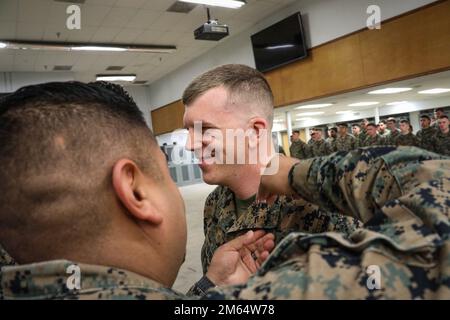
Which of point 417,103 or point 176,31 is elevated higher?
point 176,31

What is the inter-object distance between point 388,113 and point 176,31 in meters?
10.5

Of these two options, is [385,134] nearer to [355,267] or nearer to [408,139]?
[408,139]

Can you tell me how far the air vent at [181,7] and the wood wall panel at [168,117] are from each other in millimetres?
4720

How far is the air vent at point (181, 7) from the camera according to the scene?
6866 mm

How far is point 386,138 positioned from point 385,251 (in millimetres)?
9388

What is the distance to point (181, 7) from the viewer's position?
7.01 meters

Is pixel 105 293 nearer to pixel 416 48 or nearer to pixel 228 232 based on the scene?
pixel 228 232

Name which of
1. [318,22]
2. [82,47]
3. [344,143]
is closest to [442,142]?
[344,143]

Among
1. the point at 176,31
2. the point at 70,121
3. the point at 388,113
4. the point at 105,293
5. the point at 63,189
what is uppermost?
the point at 176,31

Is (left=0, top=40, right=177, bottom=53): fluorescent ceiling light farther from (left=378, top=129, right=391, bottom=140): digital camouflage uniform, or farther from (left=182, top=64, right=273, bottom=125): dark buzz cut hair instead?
(left=182, top=64, right=273, bottom=125): dark buzz cut hair

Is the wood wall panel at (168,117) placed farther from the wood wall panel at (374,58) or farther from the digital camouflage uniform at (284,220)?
the digital camouflage uniform at (284,220)

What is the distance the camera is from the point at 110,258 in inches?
23.8

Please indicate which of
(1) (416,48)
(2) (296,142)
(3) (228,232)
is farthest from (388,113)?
(3) (228,232)

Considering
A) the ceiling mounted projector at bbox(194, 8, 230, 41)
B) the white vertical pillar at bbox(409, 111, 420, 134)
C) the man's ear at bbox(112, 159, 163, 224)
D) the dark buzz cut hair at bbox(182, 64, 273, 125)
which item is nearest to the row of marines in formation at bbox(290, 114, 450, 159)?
the ceiling mounted projector at bbox(194, 8, 230, 41)
